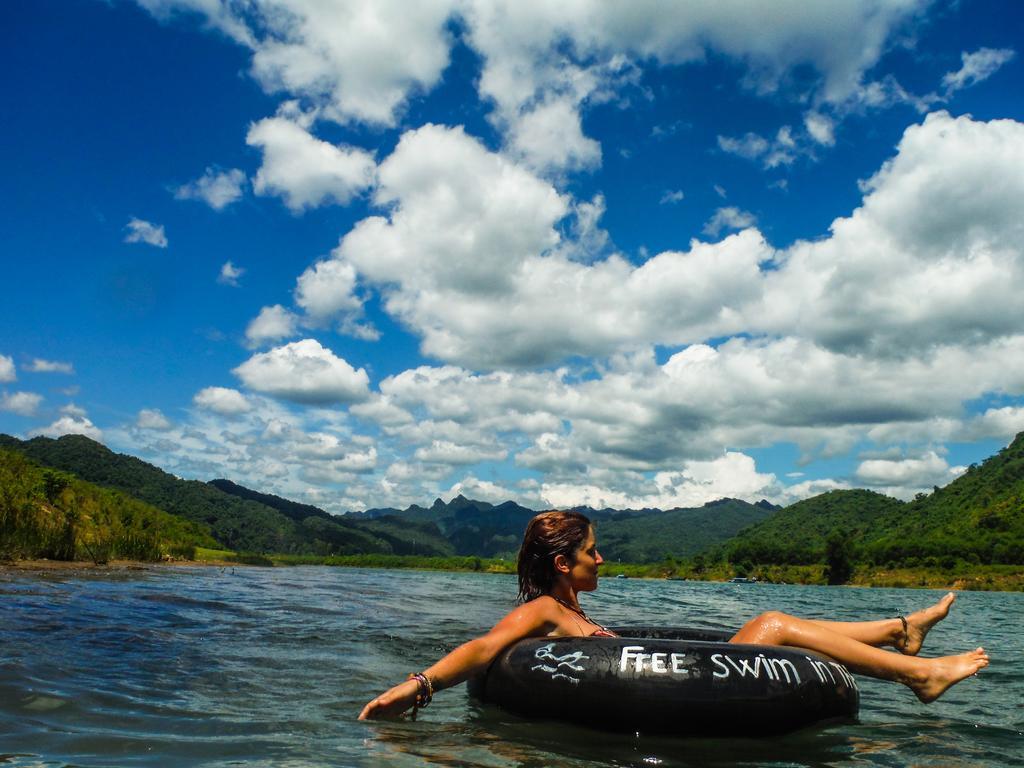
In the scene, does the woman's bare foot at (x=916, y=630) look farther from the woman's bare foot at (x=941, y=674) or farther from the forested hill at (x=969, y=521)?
the forested hill at (x=969, y=521)

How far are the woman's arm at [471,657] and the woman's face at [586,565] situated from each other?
1.05ft

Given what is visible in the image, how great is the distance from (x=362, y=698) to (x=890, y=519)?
8134 inches

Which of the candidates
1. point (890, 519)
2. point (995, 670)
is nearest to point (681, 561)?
point (890, 519)

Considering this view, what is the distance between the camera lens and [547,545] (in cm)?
641

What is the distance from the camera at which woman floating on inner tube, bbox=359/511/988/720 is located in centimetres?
552

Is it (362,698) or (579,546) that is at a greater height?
(579,546)

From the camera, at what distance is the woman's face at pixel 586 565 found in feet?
20.9

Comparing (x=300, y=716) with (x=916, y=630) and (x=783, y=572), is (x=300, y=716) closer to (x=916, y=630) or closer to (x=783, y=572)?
(x=916, y=630)

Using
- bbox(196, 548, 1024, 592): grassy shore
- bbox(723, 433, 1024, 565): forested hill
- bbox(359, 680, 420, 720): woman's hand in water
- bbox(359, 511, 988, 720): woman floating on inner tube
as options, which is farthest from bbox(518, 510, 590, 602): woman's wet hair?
bbox(723, 433, 1024, 565): forested hill

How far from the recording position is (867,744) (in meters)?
5.21

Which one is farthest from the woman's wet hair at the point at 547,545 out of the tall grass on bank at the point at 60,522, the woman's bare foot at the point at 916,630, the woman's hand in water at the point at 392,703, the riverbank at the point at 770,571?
the riverbank at the point at 770,571

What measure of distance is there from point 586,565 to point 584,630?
61 cm

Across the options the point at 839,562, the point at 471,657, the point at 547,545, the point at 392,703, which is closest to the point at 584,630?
the point at 547,545

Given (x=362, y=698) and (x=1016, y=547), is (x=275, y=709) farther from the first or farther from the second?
(x=1016, y=547)
